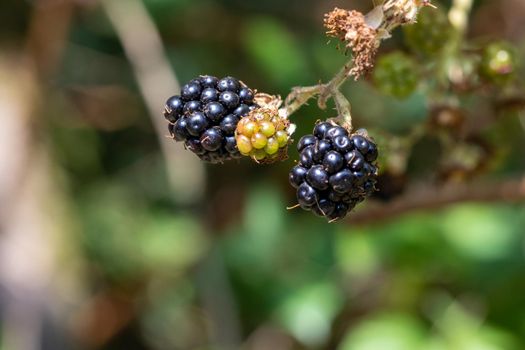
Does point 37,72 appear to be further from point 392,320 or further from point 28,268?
point 392,320

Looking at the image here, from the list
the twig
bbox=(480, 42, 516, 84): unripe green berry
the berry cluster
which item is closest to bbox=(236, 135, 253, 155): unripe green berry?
the berry cluster

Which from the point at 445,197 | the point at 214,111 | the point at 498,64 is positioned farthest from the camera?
Answer: the point at 445,197

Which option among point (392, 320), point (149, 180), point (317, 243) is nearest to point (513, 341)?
point (392, 320)

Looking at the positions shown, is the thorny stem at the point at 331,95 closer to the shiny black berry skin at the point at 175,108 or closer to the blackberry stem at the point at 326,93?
the blackberry stem at the point at 326,93

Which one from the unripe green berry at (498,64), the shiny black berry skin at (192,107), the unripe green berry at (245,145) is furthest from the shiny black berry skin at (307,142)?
the unripe green berry at (498,64)

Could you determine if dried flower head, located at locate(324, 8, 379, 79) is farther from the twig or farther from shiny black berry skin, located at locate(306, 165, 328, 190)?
the twig

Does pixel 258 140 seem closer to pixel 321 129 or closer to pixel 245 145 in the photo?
pixel 245 145

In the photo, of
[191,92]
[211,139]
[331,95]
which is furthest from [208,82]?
[331,95]
